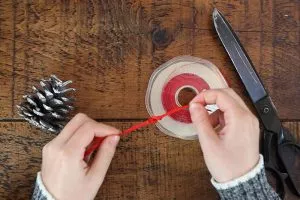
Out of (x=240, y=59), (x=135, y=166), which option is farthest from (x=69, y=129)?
(x=240, y=59)

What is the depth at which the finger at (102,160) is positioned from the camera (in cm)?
58

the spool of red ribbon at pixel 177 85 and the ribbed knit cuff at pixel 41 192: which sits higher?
the spool of red ribbon at pixel 177 85

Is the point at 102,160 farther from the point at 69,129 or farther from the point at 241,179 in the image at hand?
the point at 241,179

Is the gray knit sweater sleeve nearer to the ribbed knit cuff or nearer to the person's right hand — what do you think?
the person's right hand

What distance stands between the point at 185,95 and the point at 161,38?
0.30ft

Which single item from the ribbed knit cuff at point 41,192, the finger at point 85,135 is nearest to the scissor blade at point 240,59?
the finger at point 85,135

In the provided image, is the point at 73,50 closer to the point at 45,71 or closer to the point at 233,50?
the point at 45,71

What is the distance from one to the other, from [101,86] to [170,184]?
0.17 metres

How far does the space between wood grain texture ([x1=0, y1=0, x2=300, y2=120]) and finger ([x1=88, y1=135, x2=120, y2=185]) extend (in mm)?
85

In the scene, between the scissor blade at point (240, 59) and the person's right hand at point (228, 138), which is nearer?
the person's right hand at point (228, 138)

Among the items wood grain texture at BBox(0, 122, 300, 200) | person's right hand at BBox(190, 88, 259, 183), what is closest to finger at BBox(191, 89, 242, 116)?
person's right hand at BBox(190, 88, 259, 183)

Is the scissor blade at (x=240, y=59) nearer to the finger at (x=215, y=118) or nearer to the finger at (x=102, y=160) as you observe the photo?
the finger at (x=215, y=118)

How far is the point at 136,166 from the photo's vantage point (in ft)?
2.23

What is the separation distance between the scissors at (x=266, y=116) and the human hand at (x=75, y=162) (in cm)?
22
